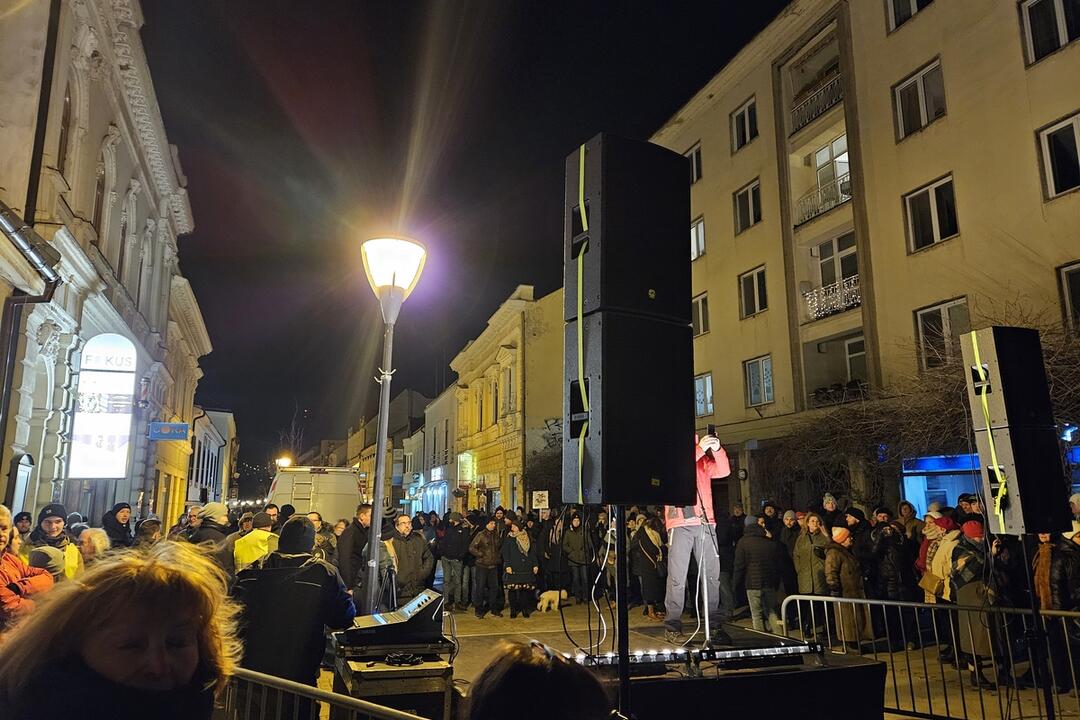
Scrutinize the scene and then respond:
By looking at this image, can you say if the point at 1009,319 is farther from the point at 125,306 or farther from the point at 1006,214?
A: the point at 125,306

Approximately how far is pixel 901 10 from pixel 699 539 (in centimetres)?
1714

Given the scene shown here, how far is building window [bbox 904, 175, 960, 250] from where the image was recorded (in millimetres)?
16219

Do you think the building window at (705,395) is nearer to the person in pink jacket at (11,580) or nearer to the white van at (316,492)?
the white van at (316,492)

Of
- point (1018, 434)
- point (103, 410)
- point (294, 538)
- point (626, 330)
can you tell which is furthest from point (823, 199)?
point (103, 410)

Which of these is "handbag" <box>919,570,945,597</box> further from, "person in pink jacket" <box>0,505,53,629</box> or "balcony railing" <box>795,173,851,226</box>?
"balcony railing" <box>795,173,851,226</box>

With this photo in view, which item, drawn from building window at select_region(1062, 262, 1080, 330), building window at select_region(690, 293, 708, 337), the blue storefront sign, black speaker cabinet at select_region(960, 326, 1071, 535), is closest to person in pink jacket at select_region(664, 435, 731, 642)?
black speaker cabinet at select_region(960, 326, 1071, 535)

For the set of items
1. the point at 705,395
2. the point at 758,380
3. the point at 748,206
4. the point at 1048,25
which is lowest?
the point at 705,395

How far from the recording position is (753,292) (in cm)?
2202

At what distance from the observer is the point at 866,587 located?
1044 centimetres

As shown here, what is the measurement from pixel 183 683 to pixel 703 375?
22851 mm

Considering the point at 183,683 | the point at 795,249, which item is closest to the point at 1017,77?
the point at 795,249

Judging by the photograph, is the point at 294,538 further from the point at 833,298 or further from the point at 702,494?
the point at 833,298

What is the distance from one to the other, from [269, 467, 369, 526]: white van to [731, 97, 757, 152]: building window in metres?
16.5

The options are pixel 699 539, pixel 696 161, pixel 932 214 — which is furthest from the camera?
pixel 696 161
